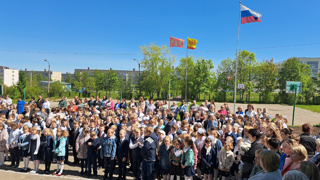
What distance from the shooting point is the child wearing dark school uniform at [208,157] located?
17.9 ft

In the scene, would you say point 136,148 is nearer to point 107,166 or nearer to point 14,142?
point 107,166

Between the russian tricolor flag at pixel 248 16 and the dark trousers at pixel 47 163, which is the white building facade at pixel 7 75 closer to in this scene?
the dark trousers at pixel 47 163

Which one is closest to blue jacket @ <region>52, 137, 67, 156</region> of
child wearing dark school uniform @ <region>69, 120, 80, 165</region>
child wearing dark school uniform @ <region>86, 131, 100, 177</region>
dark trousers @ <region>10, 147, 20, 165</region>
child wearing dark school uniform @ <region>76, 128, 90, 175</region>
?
child wearing dark school uniform @ <region>76, 128, 90, 175</region>

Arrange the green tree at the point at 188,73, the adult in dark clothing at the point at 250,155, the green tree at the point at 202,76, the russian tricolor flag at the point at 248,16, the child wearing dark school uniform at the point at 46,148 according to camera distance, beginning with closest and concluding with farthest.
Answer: the adult in dark clothing at the point at 250,155 → the child wearing dark school uniform at the point at 46,148 → the russian tricolor flag at the point at 248,16 → the green tree at the point at 202,76 → the green tree at the point at 188,73

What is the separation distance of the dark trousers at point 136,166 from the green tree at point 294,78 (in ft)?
121

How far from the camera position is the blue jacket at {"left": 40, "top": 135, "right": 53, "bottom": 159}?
6.43 m

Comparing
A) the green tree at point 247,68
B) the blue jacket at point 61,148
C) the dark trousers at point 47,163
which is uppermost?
the green tree at point 247,68

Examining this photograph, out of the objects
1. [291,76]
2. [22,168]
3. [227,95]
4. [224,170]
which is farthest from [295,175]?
[291,76]

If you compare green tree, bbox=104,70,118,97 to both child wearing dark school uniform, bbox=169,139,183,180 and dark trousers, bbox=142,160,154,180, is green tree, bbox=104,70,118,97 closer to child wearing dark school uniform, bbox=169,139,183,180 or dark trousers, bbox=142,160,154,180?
dark trousers, bbox=142,160,154,180

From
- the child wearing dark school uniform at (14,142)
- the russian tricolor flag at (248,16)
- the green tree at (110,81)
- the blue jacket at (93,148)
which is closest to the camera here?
the blue jacket at (93,148)

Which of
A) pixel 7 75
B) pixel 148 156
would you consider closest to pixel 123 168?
pixel 148 156

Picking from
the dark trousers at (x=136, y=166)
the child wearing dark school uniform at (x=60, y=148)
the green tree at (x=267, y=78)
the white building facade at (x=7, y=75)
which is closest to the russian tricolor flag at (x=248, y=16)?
the dark trousers at (x=136, y=166)

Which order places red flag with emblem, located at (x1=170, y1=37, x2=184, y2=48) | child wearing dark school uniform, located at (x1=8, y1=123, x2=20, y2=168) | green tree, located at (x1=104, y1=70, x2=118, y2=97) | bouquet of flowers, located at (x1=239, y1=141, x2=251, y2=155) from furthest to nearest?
green tree, located at (x1=104, y1=70, x2=118, y2=97) → red flag with emblem, located at (x1=170, y1=37, x2=184, y2=48) → child wearing dark school uniform, located at (x1=8, y1=123, x2=20, y2=168) → bouquet of flowers, located at (x1=239, y1=141, x2=251, y2=155)

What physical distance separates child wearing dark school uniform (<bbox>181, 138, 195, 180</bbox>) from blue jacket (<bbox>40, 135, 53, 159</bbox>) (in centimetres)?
455
